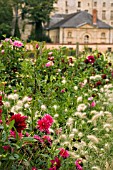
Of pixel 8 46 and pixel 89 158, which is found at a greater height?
pixel 8 46

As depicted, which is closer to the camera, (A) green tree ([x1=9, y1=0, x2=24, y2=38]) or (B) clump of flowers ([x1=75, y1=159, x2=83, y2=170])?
(B) clump of flowers ([x1=75, y1=159, x2=83, y2=170])

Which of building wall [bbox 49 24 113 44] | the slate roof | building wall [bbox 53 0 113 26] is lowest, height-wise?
building wall [bbox 49 24 113 44]

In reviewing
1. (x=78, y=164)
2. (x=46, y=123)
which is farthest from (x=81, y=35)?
(x=46, y=123)

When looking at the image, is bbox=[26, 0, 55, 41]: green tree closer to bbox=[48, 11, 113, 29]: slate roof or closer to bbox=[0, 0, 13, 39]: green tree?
bbox=[0, 0, 13, 39]: green tree

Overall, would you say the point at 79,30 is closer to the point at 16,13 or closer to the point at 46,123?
the point at 16,13

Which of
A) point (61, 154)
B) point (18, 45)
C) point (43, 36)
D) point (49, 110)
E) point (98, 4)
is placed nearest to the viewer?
point (61, 154)

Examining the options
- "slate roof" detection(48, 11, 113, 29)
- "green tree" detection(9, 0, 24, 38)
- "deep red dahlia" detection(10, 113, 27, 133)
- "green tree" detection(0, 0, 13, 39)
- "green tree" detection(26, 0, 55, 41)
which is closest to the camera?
"deep red dahlia" detection(10, 113, 27, 133)

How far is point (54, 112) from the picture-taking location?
5.38 meters

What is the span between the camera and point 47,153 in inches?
151

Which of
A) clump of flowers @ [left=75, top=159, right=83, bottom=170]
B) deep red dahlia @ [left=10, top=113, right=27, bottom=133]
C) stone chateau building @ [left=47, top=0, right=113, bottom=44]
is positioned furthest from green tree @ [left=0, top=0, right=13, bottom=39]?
deep red dahlia @ [left=10, top=113, right=27, bottom=133]

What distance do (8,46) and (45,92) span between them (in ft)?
6.26

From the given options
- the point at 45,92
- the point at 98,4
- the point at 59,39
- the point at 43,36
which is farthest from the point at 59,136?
the point at 98,4

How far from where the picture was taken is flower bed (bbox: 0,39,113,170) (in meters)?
3.40

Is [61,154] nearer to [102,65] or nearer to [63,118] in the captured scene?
[63,118]
